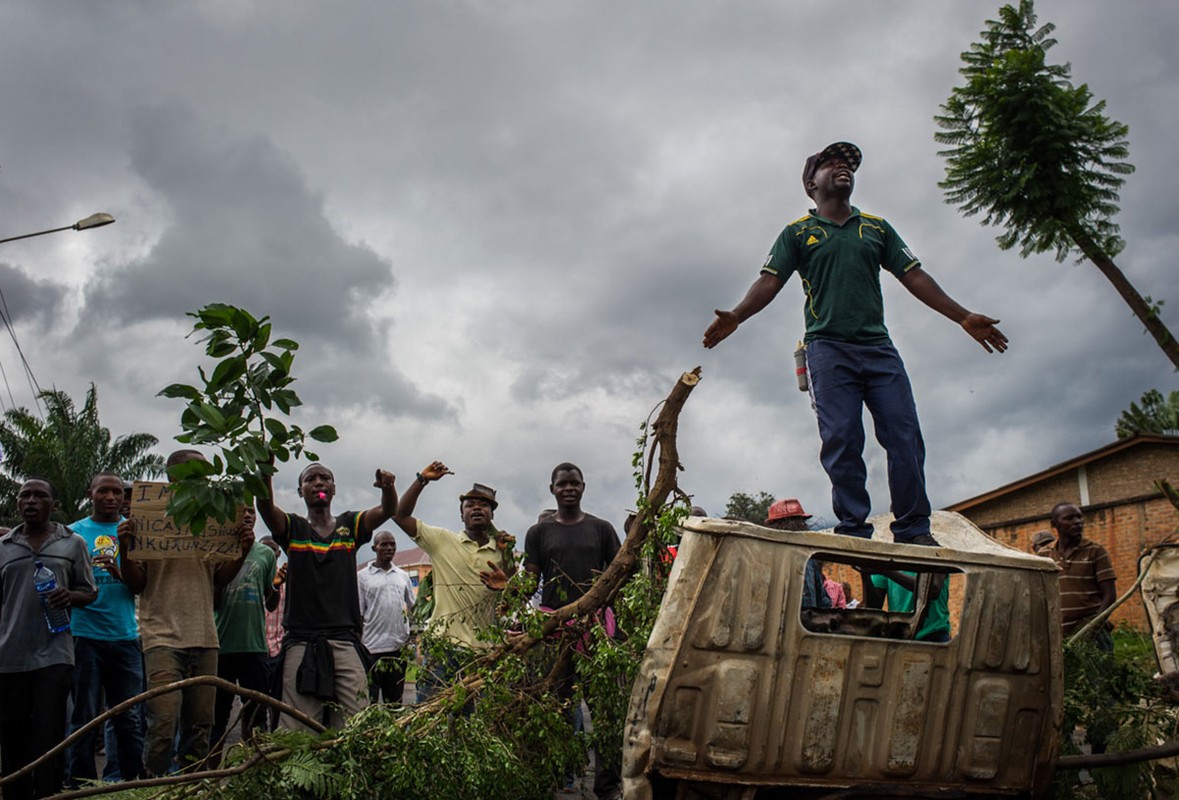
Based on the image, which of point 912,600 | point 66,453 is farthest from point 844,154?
point 66,453

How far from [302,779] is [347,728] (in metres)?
0.31

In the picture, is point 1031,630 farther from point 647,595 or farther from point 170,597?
point 170,597

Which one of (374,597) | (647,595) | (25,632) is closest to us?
(647,595)

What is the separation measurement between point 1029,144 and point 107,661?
695 inches

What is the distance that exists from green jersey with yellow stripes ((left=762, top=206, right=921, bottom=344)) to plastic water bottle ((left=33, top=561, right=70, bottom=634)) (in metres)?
4.52

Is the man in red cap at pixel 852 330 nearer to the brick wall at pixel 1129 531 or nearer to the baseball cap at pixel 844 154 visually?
the baseball cap at pixel 844 154

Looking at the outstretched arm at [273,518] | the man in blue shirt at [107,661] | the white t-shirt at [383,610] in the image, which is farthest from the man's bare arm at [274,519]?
the white t-shirt at [383,610]

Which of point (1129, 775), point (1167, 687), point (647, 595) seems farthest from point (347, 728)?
point (1167, 687)

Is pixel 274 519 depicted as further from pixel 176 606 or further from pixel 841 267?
pixel 841 267

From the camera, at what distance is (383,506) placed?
6469mm

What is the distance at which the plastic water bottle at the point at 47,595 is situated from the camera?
231 inches

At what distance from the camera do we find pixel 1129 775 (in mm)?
4344

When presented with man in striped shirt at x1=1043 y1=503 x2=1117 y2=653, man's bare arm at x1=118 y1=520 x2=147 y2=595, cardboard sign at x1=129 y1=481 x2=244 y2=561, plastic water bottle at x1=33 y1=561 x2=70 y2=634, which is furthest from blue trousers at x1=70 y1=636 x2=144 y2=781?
man in striped shirt at x1=1043 y1=503 x2=1117 y2=653

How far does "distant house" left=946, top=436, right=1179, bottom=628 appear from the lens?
1847 cm
